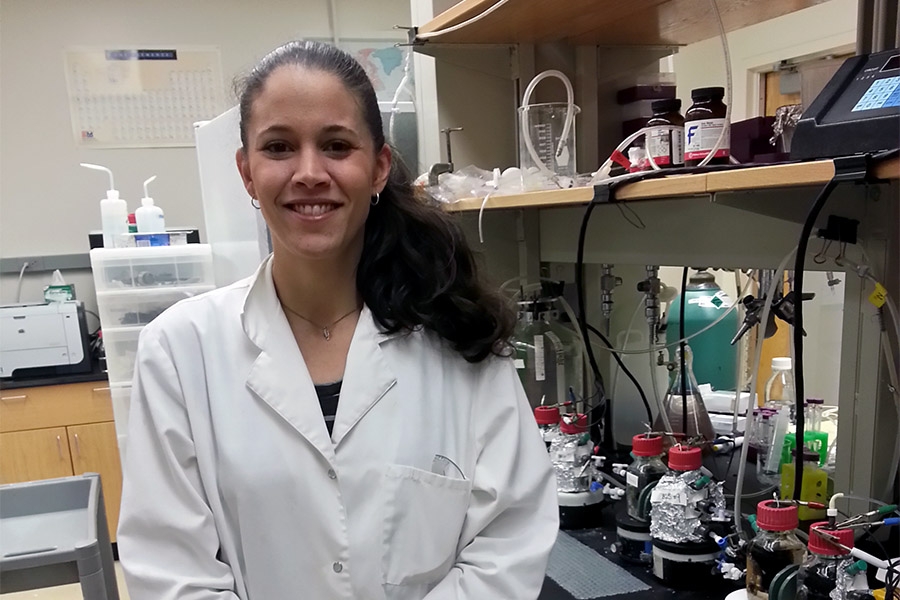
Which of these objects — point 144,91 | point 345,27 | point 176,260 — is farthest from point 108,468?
point 345,27

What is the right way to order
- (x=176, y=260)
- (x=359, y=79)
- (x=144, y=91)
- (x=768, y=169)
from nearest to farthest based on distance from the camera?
(x=768, y=169) < (x=359, y=79) < (x=176, y=260) < (x=144, y=91)

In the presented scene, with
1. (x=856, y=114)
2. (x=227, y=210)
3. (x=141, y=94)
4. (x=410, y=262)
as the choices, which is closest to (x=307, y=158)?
(x=410, y=262)

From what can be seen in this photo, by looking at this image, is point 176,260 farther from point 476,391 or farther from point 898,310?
point 898,310

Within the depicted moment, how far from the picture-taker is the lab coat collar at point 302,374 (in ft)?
3.26

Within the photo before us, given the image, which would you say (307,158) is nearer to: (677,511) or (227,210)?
(677,511)

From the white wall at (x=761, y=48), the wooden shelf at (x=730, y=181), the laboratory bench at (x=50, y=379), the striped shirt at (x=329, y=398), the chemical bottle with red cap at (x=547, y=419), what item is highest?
the white wall at (x=761, y=48)

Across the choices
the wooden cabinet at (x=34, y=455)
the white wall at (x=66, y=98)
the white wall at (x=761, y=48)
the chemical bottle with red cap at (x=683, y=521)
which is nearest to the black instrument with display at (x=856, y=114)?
the chemical bottle with red cap at (x=683, y=521)

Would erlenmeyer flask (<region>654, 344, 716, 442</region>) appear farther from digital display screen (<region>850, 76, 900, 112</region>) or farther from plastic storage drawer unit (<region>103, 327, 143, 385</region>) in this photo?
plastic storage drawer unit (<region>103, 327, 143, 385</region>)

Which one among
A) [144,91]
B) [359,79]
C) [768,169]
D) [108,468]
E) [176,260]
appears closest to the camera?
[768,169]

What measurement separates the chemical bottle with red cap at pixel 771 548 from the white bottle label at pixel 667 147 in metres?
0.56

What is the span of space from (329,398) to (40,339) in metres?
2.50

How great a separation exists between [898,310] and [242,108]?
1.01 metres

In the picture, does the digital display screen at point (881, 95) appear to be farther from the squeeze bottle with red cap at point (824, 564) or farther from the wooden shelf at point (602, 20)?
the wooden shelf at point (602, 20)

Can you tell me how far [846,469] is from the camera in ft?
3.46
